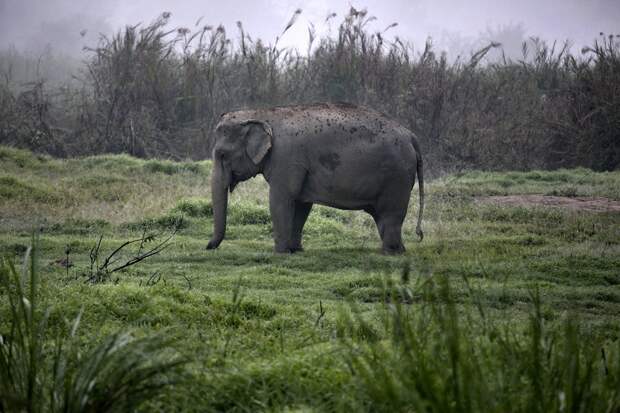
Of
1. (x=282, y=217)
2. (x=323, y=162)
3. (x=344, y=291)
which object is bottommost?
(x=344, y=291)

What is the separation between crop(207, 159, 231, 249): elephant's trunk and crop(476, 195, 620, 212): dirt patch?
16.4ft

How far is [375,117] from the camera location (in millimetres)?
11523

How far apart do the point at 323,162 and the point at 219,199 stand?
1.30m

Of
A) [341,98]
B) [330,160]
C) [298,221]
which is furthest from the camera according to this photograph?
[341,98]

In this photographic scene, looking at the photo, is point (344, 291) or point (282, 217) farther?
point (282, 217)

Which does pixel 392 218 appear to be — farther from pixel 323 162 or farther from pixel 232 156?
pixel 232 156

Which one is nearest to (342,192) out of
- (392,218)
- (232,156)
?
(392,218)

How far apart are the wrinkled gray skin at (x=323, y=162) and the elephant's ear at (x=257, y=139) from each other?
0.04 feet

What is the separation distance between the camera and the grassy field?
3.99 meters

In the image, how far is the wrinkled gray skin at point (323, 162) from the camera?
444 inches

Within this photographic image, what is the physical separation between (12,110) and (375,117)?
12.3 m

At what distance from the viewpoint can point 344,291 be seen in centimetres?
880

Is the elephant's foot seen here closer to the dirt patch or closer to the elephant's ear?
the elephant's ear

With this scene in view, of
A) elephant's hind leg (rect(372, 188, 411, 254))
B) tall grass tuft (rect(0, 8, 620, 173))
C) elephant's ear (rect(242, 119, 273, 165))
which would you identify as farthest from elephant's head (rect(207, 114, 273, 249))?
tall grass tuft (rect(0, 8, 620, 173))
